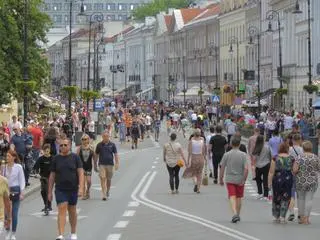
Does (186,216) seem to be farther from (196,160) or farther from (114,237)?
(196,160)

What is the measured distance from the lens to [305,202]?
20.7 m

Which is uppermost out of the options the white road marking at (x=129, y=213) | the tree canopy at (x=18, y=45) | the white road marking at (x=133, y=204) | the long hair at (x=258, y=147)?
the tree canopy at (x=18, y=45)

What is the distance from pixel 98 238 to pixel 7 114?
47960 mm

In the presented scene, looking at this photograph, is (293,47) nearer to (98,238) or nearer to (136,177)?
(136,177)

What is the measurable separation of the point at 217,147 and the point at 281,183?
1031 cm

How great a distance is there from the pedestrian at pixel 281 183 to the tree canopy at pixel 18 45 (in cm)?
4085

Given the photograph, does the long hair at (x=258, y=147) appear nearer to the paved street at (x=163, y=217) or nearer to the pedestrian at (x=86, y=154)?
the paved street at (x=163, y=217)

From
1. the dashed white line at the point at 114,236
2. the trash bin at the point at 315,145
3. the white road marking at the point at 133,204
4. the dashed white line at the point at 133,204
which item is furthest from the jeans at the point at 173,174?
the trash bin at the point at 315,145

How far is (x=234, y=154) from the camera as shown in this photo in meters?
21.4

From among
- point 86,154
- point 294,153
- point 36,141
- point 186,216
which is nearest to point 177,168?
point 86,154

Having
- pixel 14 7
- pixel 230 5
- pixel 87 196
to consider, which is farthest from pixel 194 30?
pixel 87 196

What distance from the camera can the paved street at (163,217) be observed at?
62.6 feet

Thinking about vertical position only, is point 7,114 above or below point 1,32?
below

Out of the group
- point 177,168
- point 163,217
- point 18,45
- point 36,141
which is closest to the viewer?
point 163,217
